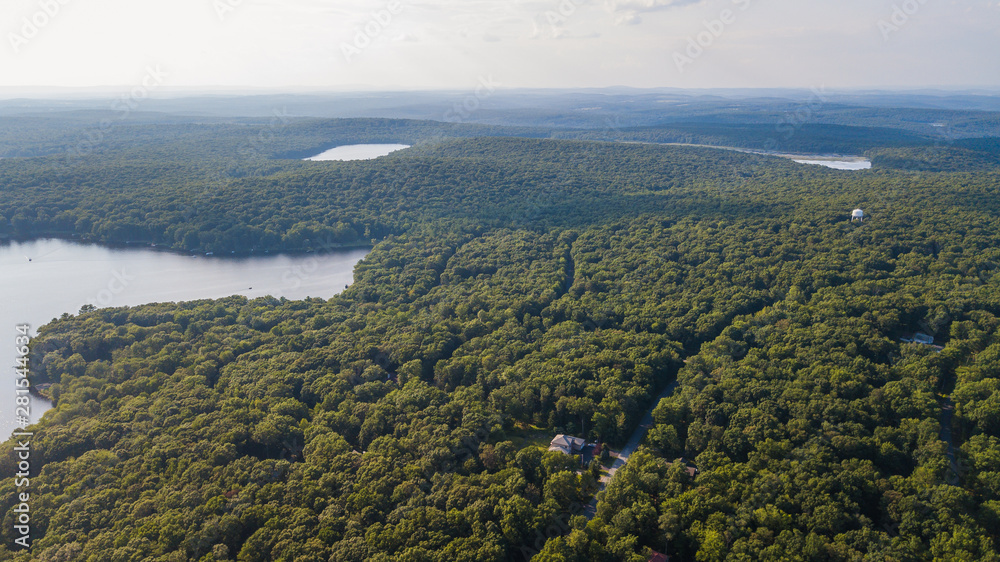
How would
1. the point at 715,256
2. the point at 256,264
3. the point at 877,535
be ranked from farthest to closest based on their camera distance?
the point at 256,264 < the point at 715,256 < the point at 877,535

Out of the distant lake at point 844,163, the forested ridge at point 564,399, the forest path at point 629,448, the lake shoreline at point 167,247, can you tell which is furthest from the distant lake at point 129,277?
the distant lake at point 844,163

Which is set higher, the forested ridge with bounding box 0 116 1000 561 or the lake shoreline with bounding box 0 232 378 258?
the lake shoreline with bounding box 0 232 378 258

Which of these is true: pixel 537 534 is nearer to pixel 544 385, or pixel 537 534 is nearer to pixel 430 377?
pixel 544 385

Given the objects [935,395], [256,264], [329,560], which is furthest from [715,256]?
[256,264]

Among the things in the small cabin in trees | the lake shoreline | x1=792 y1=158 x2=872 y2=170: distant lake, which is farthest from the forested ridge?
x1=792 y1=158 x2=872 y2=170: distant lake

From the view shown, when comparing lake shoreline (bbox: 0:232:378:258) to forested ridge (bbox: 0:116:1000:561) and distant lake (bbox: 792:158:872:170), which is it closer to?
forested ridge (bbox: 0:116:1000:561)

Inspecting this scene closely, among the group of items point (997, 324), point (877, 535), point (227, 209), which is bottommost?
point (877, 535)

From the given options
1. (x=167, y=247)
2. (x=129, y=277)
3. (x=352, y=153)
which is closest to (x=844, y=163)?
(x=352, y=153)
